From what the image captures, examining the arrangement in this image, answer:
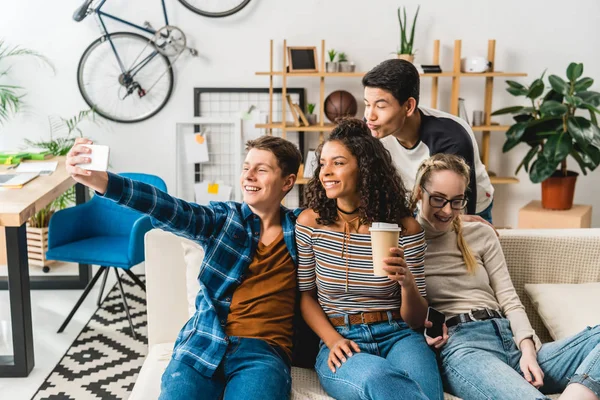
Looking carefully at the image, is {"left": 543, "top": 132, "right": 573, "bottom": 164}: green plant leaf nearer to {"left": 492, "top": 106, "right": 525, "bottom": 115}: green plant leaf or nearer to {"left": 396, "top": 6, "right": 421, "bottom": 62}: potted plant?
{"left": 492, "top": 106, "right": 525, "bottom": 115}: green plant leaf

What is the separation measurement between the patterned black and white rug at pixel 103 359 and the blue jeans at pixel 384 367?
4.17ft

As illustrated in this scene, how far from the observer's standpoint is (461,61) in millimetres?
4473

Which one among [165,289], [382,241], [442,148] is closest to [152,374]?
[165,289]

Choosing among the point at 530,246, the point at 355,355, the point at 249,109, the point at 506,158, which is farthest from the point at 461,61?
the point at 355,355

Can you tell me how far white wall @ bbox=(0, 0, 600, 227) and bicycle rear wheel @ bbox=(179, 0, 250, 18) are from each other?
0.06 meters

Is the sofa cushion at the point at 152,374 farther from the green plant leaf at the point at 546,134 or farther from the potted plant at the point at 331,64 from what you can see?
the green plant leaf at the point at 546,134

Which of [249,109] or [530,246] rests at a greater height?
[249,109]

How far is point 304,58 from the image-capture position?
4.47m

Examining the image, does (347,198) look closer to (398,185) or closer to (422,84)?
(398,185)

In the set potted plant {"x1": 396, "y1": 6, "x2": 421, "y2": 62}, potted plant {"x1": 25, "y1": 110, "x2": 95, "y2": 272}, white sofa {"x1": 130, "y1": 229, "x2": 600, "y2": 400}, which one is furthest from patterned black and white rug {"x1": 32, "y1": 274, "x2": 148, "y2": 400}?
potted plant {"x1": 396, "y1": 6, "x2": 421, "y2": 62}

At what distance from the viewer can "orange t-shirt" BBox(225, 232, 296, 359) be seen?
2014 millimetres

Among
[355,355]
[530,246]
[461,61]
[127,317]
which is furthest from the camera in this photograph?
[461,61]

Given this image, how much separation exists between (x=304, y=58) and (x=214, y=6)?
2.12ft

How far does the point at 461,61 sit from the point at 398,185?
2.61 meters
